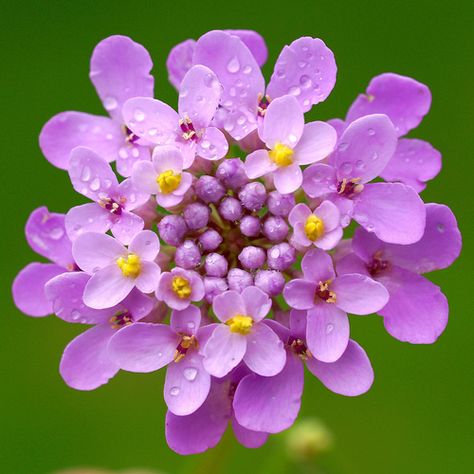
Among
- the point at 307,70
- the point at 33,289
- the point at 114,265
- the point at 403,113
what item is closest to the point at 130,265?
the point at 114,265

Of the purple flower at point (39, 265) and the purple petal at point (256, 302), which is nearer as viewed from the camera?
the purple petal at point (256, 302)

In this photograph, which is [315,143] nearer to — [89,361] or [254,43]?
[254,43]

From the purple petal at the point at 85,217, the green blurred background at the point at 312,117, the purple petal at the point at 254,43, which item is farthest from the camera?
the green blurred background at the point at 312,117

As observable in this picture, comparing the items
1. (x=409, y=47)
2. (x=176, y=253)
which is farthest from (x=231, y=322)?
(x=409, y=47)

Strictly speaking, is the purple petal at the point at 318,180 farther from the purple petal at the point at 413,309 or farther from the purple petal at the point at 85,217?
the purple petal at the point at 85,217

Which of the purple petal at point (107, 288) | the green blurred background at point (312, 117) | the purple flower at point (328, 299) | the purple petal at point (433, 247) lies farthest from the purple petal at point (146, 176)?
the green blurred background at point (312, 117)

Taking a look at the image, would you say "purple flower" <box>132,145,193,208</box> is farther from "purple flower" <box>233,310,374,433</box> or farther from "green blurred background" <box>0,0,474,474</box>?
"green blurred background" <box>0,0,474,474</box>

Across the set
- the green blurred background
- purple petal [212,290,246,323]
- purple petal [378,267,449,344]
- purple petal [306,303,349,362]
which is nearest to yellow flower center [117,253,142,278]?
purple petal [212,290,246,323]

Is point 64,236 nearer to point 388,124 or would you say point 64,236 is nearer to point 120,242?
point 120,242
